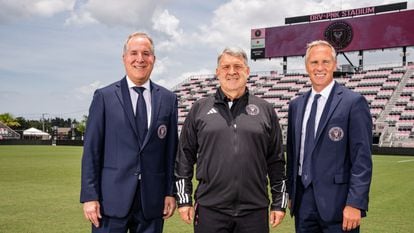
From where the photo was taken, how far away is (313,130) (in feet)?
12.6

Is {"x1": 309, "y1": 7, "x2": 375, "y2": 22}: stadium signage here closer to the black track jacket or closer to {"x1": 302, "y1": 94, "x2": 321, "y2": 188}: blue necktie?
{"x1": 302, "y1": 94, "x2": 321, "y2": 188}: blue necktie

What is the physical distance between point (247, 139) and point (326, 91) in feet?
2.90

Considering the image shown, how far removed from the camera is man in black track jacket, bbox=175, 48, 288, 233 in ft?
11.7

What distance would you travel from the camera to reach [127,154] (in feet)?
12.1

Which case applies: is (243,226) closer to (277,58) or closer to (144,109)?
(144,109)

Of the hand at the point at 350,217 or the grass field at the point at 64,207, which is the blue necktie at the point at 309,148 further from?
the grass field at the point at 64,207

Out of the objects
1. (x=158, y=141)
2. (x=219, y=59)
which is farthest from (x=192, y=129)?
(x=219, y=59)

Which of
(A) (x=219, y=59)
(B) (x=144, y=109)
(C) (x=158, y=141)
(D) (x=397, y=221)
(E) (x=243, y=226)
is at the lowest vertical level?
(D) (x=397, y=221)

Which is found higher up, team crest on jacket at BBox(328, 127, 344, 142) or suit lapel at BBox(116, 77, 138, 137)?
suit lapel at BBox(116, 77, 138, 137)

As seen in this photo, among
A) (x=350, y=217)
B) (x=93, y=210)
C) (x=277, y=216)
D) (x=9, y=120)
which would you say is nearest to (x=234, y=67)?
(x=277, y=216)

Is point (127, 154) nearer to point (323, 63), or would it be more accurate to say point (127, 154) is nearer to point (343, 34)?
point (323, 63)

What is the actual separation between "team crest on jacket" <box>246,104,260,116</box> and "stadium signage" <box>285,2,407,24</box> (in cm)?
5301

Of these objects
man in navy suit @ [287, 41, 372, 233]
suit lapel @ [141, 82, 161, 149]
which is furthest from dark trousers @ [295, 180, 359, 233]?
suit lapel @ [141, 82, 161, 149]

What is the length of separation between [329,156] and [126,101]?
1726 millimetres
